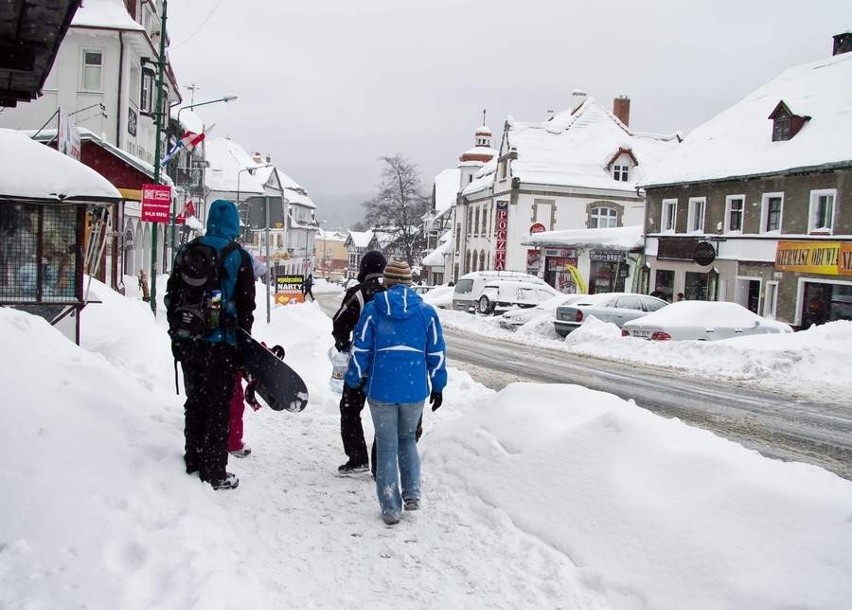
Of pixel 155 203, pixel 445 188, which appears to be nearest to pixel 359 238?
pixel 445 188

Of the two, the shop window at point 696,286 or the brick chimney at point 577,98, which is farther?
the brick chimney at point 577,98

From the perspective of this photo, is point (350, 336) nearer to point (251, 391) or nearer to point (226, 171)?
point (251, 391)

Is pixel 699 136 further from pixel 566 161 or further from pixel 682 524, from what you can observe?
pixel 682 524

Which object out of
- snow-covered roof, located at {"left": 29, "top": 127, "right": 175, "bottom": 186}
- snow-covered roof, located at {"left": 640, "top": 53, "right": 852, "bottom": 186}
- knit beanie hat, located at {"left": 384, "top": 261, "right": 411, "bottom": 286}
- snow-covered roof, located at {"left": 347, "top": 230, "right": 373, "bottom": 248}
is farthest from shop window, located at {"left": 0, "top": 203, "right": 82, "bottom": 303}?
snow-covered roof, located at {"left": 347, "top": 230, "right": 373, "bottom": 248}

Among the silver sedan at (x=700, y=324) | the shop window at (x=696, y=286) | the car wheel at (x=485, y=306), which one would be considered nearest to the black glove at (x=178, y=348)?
the silver sedan at (x=700, y=324)

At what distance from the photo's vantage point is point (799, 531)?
3.86 metres

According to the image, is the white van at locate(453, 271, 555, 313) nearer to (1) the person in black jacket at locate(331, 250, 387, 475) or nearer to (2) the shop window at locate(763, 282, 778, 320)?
(2) the shop window at locate(763, 282, 778, 320)

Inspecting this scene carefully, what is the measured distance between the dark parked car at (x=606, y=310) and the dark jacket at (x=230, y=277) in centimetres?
1649

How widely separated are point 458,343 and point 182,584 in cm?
1586

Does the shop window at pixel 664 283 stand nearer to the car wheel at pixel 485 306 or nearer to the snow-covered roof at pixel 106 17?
the car wheel at pixel 485 306

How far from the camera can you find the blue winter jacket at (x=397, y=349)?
4875 millimetres

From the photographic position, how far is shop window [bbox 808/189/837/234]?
24406 mm

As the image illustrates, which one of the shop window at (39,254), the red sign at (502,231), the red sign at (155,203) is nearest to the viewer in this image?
the shop window at (39,254)

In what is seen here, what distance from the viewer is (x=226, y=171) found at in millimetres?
75812
